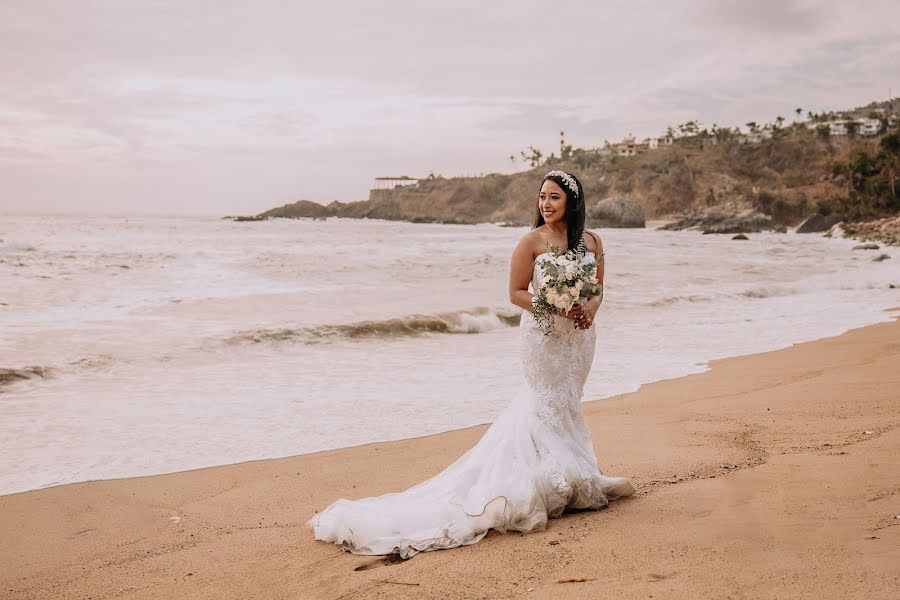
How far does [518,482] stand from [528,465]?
0.13 metres

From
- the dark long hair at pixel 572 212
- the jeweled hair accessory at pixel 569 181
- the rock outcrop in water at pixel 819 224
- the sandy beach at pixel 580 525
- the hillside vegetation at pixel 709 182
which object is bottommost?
the sandy beach at pixel 580 525

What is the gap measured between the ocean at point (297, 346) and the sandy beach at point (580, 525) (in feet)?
2.70

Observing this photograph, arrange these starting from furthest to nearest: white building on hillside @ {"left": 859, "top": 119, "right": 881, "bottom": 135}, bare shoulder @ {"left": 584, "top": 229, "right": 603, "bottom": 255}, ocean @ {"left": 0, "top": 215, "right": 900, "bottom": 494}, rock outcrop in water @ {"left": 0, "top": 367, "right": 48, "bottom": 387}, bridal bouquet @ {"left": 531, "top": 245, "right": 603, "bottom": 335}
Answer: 1. white building on hillside @ {"left": 859, "top": 119, "right": 881, "bottom": 135}
2. rock outcrop in water @ {"left": 0, "top": 367, "right": 48, "bottom": 387}
3. ocean @ {"left": 0, "top": 215, "right": 900, "bottom": 494}
4. bare shoulder @ {"left": 584, "top": 229, "right": 603, "bottom": 255}
5. bridal bouquet @ {"left": 531, "top": 245, "right": 603, "bottom": 335}

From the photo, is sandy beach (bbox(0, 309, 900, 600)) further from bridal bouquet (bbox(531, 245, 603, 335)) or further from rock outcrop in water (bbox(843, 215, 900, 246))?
rock outcrop in water (bbox(843, 215, 900, 246))

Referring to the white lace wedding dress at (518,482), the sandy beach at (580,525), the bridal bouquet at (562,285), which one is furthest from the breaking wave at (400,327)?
the bridal bouquet at (562,285)

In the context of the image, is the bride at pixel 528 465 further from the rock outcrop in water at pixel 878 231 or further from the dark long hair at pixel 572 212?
the rock outcrop in water at pixel 878 231

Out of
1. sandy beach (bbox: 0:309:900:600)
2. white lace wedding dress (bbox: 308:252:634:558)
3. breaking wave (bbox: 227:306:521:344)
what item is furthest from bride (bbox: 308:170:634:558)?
breaking wave (bbox: 227:306:521:344)

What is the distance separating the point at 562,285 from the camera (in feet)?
13.3

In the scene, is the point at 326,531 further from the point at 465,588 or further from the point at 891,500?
the point at 891,500

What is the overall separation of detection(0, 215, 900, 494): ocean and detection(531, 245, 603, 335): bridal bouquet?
307cm

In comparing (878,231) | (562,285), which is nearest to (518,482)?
(562,285)

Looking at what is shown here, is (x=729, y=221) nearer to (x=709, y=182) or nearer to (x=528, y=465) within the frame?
(x=709, y=182)

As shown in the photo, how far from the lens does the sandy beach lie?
127 inches

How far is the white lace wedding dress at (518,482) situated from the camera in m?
3.90
